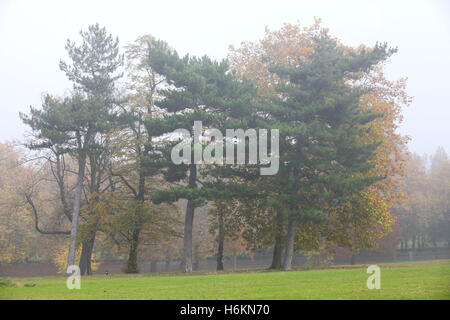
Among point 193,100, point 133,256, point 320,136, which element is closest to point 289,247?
point 320,136

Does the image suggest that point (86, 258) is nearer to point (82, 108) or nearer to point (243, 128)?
point (82, 108)

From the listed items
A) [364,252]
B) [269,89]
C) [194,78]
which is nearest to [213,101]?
[194,78]

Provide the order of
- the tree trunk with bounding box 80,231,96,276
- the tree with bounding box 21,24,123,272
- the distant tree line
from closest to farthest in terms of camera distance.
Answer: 1. the distant tree line
2. the tree with bounding box 21,24,123,272
3. the tree trunk with bounding box 80,231,96,276

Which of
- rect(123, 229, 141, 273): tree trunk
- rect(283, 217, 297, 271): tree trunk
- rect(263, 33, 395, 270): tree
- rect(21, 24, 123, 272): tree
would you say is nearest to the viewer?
rect(263, 33, 395, 270): tree

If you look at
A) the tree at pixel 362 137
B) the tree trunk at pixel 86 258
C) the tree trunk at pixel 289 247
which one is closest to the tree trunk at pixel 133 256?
the tree trunk at pixel 86 258

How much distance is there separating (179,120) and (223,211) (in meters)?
7.87

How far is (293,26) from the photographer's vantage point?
37031mm

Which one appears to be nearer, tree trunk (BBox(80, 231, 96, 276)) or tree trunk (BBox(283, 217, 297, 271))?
tree trunk (BBox(283, 217, 297, 271))

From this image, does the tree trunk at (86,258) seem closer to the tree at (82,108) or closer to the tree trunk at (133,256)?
the tree at (82,108)

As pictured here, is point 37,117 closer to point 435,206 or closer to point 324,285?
point 324,285

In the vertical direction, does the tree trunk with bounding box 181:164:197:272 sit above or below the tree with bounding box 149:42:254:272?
below

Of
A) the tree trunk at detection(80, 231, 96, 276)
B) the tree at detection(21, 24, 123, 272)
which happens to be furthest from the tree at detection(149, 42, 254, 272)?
the tree trunk at detection(80, 231, 96, 276)

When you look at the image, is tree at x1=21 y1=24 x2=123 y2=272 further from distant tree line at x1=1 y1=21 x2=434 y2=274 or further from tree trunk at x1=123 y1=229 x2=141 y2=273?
tree trunk at x1=123 y1=229 x2=141 y2=273

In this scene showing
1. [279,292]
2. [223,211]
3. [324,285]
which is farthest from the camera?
[223,211]
